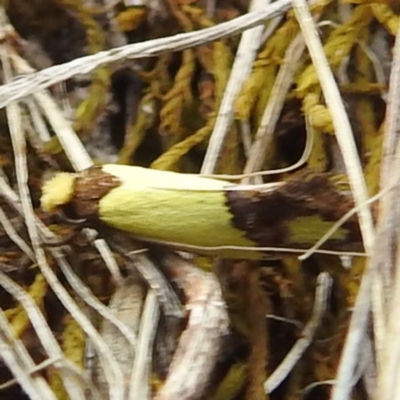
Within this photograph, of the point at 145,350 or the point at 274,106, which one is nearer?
the point at 145,350

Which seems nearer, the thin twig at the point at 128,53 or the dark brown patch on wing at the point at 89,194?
the dark brown patch on wing at the point at 89,194

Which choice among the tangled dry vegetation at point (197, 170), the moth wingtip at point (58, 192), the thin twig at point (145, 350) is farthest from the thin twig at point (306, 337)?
the moth wingtip at point (58, 192)

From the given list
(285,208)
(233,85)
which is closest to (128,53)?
(233,85)

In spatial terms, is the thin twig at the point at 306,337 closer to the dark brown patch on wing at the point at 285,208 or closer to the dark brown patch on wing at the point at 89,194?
the dark brown patch on wing at the point at 285,208

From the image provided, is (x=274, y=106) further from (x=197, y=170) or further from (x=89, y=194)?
(x=89, y=194)

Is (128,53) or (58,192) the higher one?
(128,53)

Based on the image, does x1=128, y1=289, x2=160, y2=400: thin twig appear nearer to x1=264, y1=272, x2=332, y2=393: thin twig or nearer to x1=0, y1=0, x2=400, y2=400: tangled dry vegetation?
x1=0, y1=0, x2=400, y2=400: tangled dry vegetation

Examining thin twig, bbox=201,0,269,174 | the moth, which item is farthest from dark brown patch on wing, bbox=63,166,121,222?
thin twig, bbox=201,0,269,174
